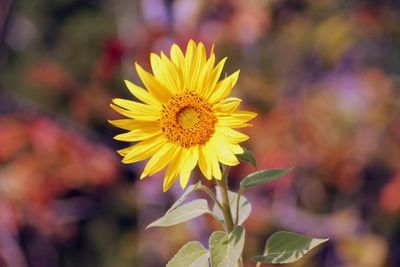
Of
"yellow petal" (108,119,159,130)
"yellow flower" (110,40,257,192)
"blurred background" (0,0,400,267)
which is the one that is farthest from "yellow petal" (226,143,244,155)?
"blurred background" (0,0,400,267)

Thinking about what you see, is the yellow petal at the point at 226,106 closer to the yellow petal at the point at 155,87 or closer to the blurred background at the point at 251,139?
the yellow petal at the point at 155,87

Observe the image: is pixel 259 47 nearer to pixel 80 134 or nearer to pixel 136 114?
pixel 80 134

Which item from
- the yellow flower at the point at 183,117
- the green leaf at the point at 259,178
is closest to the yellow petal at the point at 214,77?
the yellow flower at the point at 183,117

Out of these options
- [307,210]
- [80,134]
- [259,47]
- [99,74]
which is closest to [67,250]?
[80,134]

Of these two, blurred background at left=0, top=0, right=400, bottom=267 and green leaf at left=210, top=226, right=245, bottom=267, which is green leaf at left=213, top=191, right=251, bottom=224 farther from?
blurred background at left=0, top=0, right=400, bottom=267

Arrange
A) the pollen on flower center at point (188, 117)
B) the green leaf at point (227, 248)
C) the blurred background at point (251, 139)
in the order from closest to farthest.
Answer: the green leaf at point (227, 248), the pollen on flower center at point (188, 117), the blurred background at point (251, 139)

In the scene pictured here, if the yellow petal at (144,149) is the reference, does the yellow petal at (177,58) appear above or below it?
above
